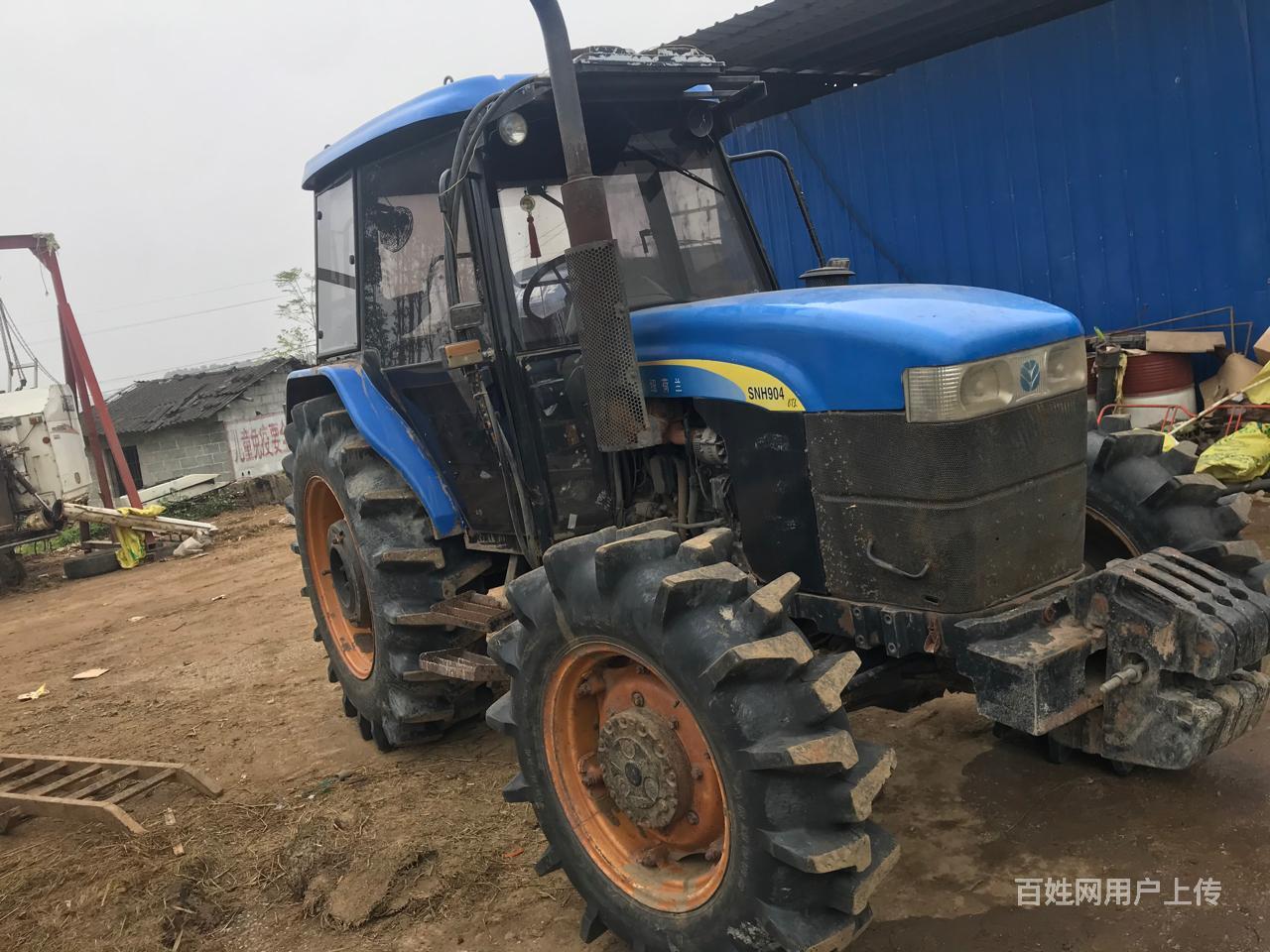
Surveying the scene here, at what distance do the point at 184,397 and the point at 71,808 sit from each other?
2018 centimetres

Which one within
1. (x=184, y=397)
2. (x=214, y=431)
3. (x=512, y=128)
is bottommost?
(x=214, y=431)

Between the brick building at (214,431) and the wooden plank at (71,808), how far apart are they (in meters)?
17.2

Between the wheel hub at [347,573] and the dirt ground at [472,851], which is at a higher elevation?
the wheel hub at [347,573]

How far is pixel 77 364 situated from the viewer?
1354 centimetres

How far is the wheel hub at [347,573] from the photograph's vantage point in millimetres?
4684

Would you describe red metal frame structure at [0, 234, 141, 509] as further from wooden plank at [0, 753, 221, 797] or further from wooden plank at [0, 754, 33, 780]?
wooden plank at [0, 753, 221, 797]

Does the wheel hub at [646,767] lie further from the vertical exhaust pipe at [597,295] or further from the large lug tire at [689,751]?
the vertical exhaust pipe at [597,295]

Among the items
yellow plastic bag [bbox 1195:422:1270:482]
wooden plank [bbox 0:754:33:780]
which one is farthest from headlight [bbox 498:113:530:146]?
yellow plastic bag [bbox 1195:422:1270:482]

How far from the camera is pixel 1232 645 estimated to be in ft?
8.55

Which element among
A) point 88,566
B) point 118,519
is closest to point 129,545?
point 118,519

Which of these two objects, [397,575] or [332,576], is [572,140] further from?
[332,576]

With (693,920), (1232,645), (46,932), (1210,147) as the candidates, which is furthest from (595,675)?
(1210,147)

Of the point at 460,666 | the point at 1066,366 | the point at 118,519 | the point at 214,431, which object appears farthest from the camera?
the point at 214,431

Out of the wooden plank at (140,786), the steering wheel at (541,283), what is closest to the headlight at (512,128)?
the steering wheel at (541,283)
